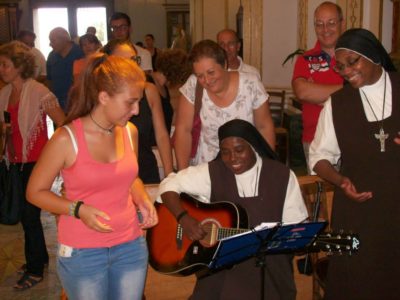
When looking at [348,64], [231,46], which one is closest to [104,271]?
[348,64]

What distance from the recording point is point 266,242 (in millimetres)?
2580

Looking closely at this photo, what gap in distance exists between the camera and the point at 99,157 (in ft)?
8.22

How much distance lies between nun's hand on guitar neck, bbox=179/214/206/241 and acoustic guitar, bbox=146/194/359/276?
0.05 metres

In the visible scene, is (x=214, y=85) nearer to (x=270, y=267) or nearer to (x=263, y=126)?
(x=263, y=126)

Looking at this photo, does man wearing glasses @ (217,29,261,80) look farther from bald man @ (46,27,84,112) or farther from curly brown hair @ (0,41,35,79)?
bald man @ (46,27,84,112)

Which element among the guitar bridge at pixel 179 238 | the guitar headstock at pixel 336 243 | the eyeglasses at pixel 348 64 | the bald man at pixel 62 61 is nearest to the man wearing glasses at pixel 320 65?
the eyeglasses at pixel 348 64

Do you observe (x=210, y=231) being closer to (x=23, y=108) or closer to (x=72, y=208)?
(x=72, y=208)

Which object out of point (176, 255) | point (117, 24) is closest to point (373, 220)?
point (176, 255)

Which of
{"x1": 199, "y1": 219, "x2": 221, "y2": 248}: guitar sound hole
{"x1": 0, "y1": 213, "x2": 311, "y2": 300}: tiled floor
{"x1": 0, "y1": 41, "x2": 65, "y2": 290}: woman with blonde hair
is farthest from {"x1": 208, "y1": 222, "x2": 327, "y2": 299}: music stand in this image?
{"x1": 0, "y1": 41, "x2": 65, "y2": 290}: woman with blonde hair

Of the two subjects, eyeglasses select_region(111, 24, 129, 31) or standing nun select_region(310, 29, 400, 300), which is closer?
standing nun select_region(310, 29, 400, 300)

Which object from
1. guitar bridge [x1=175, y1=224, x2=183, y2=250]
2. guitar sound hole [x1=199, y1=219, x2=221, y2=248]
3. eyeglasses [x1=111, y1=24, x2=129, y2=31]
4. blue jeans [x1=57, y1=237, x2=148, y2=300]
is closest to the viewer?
blue jeans [x1=57, y1=237, x2=148, y2=300]

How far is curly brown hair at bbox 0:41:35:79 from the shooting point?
14.1ft

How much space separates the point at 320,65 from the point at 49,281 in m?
2.64

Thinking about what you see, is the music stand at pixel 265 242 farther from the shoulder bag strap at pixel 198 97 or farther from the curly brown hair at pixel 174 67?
the curly brown hair at pixel 174 67
